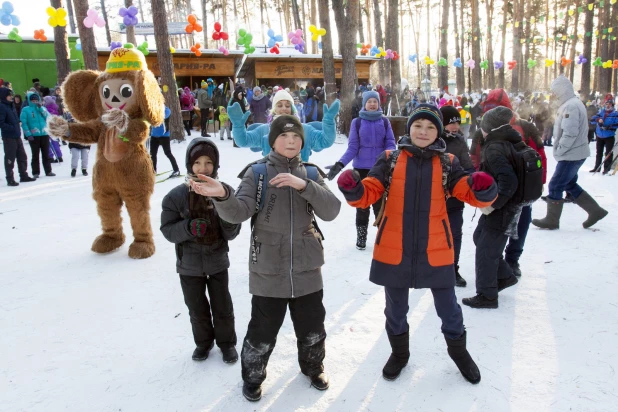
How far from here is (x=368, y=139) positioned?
484cm

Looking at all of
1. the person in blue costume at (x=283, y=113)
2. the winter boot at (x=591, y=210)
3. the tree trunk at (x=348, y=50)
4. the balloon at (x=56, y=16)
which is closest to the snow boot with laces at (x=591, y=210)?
the winter boot at (x=591, y=210)

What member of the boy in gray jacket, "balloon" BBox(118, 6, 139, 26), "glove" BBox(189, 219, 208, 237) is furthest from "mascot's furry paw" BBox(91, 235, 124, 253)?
"balloon" BBox(118, 6, 139, 26)

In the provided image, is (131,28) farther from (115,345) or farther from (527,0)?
(527,0)

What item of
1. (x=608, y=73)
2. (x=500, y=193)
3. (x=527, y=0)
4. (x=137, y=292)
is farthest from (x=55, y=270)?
(x=527, y=0)

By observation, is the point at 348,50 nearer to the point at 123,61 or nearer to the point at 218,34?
the point at 218,34

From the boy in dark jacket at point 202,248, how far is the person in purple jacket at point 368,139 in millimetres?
2271

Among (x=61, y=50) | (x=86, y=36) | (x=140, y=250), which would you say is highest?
(x=86, y=36)

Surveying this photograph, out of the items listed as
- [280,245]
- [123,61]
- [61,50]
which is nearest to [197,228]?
[280,245]

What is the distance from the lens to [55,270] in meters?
4.44

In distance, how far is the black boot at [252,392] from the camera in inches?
97.7

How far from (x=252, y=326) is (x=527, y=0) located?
30.8 m

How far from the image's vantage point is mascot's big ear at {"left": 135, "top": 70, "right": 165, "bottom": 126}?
4.50m

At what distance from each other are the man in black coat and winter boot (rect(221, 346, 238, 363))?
1.86 meters

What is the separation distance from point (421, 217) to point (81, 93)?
3981mm
